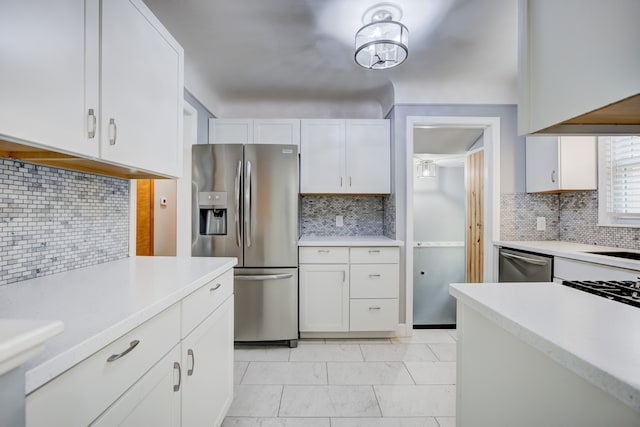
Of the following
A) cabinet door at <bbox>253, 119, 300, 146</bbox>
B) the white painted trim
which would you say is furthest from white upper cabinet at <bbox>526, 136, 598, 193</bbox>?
the white painted trim

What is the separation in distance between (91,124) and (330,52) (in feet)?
6.15

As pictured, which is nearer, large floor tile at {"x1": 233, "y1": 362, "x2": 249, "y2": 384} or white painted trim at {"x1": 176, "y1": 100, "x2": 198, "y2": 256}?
large floor tile at {"x1": 233, "y1": 362, "x2": 249, "y2": 384}

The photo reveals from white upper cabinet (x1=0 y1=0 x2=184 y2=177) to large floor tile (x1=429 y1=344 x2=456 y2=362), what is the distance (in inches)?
97.5

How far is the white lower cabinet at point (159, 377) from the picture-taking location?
0.60 meters

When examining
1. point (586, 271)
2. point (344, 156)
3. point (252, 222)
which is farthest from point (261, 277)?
point (586, 271)

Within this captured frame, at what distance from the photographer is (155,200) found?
3.59 m

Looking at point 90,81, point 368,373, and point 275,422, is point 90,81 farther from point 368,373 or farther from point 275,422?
point 368,373

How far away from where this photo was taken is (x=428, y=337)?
2.83 meters

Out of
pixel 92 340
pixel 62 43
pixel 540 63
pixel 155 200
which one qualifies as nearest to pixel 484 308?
pixel 540 63

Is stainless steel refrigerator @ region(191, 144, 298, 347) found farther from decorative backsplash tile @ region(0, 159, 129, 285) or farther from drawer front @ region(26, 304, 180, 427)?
drawer front @ region(26, 304, 180, 427)

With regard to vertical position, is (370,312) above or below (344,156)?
below

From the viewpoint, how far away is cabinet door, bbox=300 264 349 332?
2674 mm

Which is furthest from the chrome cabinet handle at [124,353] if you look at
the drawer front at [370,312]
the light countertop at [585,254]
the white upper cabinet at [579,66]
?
the light countertop at [585,254]

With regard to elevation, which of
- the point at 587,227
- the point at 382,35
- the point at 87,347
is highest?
the point at 382,35
